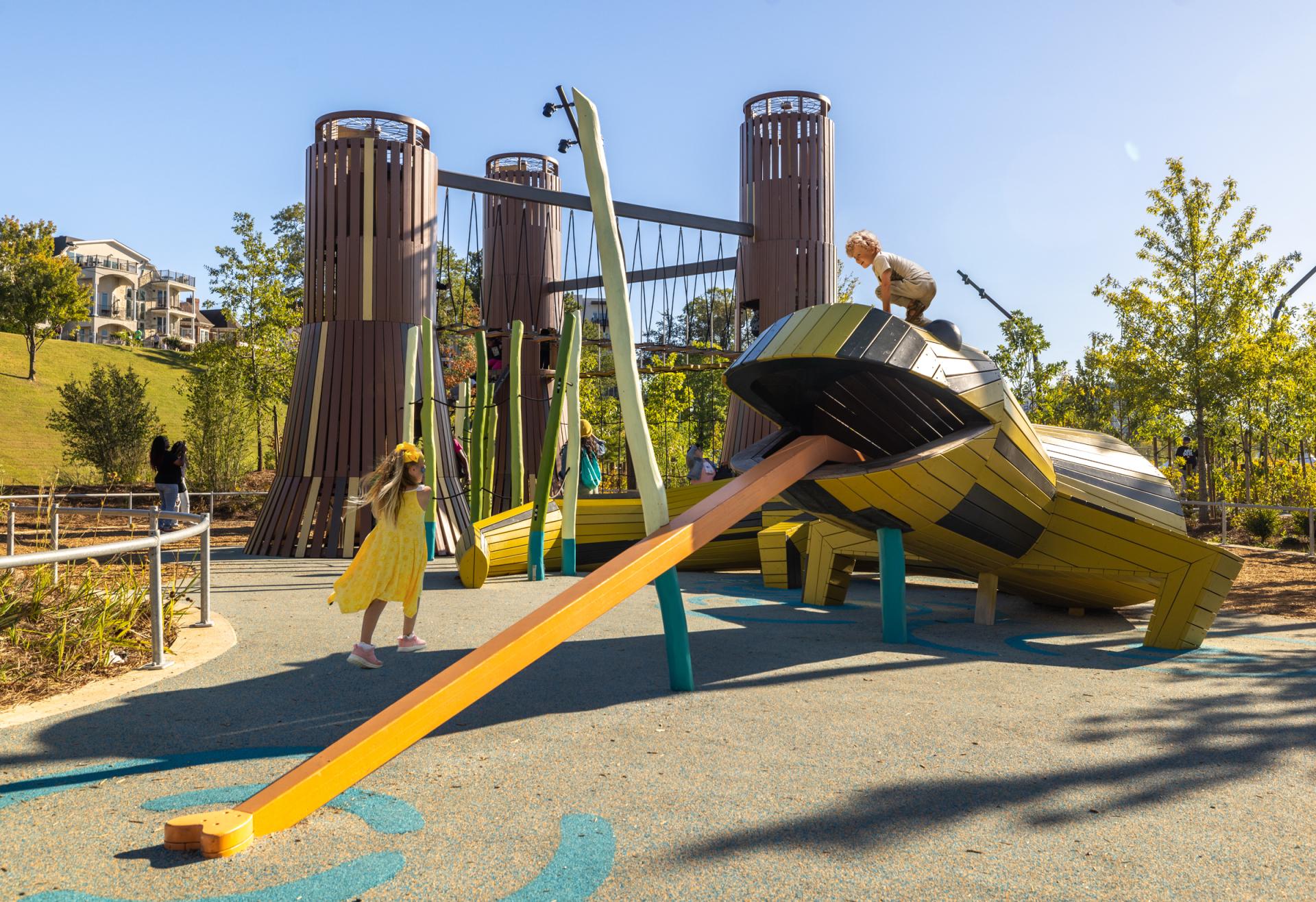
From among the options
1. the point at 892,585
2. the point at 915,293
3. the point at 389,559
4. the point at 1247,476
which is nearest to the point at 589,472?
the point at 892,585

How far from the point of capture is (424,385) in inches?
433

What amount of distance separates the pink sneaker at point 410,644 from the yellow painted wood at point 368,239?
782 cm

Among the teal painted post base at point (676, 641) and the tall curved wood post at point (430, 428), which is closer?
the teal painted post base at point (676, 641)

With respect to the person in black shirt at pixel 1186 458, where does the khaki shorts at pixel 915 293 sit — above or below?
above

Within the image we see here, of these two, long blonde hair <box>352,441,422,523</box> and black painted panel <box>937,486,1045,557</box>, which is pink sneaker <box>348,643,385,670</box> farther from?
black painted panel <box>937,486,1045,557</box>

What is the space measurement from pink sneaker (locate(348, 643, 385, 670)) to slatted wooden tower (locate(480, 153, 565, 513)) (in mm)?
13974

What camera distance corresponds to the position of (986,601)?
7.52m

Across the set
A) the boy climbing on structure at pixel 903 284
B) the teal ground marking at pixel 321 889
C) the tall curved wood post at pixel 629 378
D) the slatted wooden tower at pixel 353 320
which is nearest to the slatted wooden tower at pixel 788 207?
the slatted wooden tower at pixel 353 320

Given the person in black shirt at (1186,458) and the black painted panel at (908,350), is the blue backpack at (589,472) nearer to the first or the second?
the black painted panel at (908,350)

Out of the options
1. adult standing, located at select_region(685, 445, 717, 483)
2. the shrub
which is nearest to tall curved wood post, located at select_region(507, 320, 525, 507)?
adult standing, located at select_region(685, 445, 717, 483)

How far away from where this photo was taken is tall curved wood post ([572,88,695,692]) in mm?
4910

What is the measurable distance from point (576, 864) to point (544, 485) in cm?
715

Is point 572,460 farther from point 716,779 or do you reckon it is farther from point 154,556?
point 716,779

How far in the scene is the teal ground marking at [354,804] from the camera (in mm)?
3076
